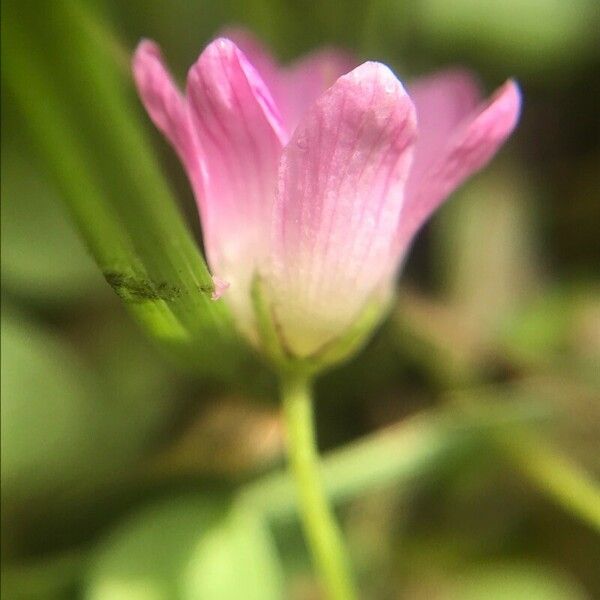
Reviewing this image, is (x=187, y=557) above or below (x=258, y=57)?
below

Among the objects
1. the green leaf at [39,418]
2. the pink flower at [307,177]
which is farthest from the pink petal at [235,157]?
the green leaf at [39,418]

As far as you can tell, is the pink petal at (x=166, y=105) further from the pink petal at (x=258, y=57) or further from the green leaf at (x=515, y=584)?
the green leaf at (x=515, y=584)

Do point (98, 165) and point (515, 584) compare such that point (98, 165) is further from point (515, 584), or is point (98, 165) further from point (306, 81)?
point (515, 584)

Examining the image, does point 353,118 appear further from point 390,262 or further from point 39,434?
point 39,434

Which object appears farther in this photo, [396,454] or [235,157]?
[396,454]

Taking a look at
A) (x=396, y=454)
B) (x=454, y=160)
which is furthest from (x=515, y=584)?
(x=454, y=160)

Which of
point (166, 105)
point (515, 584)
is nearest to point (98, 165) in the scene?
point (166, 105)
